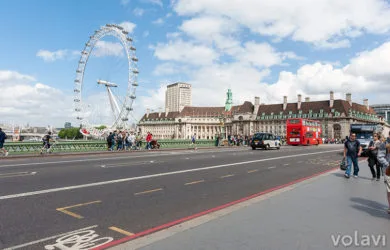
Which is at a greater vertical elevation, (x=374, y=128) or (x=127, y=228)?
(x=374, y=128)

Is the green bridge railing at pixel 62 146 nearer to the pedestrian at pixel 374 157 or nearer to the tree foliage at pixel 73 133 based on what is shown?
the pedestrian at pixel 374 157

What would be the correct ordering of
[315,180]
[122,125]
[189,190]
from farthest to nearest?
1. [122,125]
2. [315,180]
3. [189,190]

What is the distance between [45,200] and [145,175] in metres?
5.04

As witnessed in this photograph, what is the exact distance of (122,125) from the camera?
164 ft

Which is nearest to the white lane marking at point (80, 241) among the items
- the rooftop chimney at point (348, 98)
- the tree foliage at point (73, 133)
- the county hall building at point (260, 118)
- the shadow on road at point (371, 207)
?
the shadow on road at point (371, 207)

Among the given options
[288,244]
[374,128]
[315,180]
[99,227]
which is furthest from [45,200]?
[374,128]

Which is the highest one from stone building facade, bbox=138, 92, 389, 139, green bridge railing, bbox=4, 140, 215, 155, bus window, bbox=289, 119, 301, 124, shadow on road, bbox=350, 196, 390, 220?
stone building facade, bbox=138, 92, 389, 139

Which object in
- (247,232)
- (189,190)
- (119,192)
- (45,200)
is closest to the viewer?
(247,232)

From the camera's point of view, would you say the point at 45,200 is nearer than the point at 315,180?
Yes

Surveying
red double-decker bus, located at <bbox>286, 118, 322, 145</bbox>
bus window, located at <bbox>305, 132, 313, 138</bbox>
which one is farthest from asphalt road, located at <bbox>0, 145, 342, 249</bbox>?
bus window, located at <bbox>305, 132, 313, 138</bbox>

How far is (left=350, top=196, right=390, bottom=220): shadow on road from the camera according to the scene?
650cm

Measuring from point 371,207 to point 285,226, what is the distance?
10.4 feet

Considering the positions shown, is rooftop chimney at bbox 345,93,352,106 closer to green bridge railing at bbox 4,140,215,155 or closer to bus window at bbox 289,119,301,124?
bus window at bbox 289,119,301,124

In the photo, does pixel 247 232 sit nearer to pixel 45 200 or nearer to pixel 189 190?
pixel 189 190
